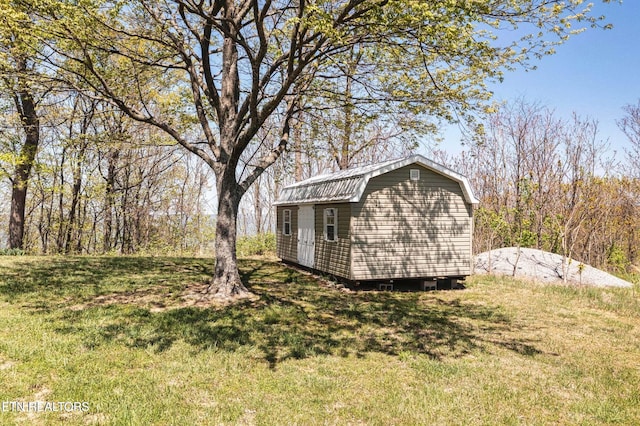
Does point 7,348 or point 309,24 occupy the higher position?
point 309,24

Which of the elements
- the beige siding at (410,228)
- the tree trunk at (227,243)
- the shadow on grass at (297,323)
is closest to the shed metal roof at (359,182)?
the beige siding at (410,228)

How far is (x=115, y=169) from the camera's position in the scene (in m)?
23.3

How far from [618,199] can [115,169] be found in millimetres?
26249

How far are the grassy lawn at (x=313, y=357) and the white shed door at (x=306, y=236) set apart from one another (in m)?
3.63

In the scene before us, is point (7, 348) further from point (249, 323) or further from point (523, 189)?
point (523, 189)

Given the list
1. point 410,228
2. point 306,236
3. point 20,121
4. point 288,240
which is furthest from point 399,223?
point 20,121

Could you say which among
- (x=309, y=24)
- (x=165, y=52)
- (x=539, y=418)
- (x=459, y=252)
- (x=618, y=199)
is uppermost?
(x=165, y=52)

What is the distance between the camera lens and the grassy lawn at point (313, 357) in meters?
4.69

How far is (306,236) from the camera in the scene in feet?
50.7

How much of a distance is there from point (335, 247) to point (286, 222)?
16.8ft

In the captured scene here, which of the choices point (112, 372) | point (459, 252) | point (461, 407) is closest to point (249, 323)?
point (112, 372)

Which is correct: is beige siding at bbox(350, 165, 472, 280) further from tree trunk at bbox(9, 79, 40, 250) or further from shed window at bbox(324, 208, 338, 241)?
tree trunk at bbox(9, 79, 40, 250)

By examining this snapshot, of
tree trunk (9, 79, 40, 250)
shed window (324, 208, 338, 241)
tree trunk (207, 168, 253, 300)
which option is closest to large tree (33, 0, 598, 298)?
tree trunk (207, 168, 253, 300)

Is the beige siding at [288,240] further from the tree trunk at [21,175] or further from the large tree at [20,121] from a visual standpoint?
the tree trunk at [21,175]
